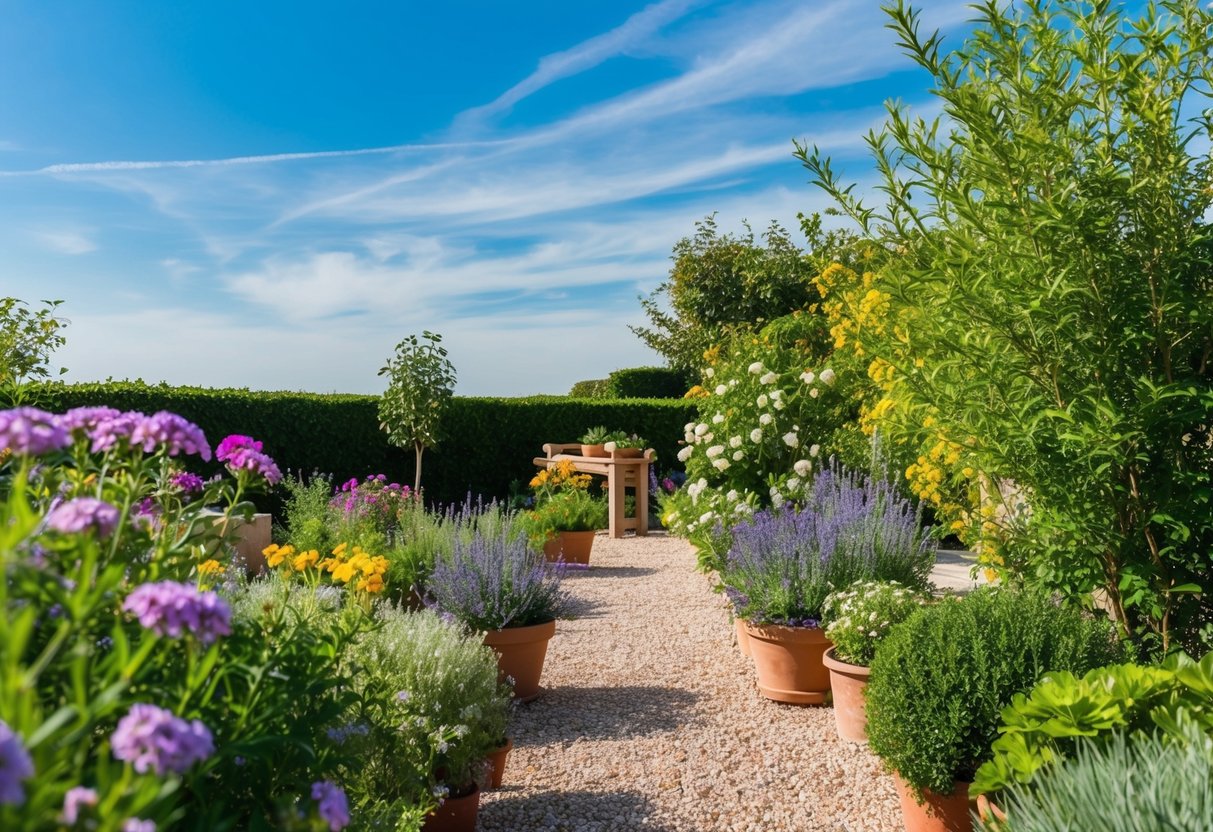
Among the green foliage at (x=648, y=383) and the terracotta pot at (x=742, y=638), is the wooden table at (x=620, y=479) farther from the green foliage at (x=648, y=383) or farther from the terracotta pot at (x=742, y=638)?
the green foliage at (x=648, y=383)

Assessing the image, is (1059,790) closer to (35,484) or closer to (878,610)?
(878,610)

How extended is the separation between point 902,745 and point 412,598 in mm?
3764

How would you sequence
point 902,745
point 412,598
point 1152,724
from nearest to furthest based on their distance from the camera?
point 1152,724 < point 902,745 < point 412,598

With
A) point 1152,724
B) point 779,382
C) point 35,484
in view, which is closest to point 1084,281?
point 1152,724

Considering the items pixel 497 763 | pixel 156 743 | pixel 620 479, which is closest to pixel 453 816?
pixel 497 763

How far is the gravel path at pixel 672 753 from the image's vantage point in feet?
10.6

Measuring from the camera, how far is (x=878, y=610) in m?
3.83

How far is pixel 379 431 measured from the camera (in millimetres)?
11242

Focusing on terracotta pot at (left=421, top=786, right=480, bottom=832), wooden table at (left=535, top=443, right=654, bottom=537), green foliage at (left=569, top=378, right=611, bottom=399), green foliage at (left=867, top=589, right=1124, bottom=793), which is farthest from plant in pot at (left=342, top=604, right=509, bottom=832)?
green foliage at (left=569, top=378, right=611, bottom=399)

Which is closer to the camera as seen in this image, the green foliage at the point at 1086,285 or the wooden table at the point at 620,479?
the green foliage at the point at 1086,285

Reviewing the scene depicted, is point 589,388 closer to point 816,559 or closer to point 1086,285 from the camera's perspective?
point 816,559

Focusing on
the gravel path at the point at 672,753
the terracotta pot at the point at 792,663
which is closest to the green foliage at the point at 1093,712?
the gravel path at the point at 672,753

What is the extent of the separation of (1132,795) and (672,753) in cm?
226

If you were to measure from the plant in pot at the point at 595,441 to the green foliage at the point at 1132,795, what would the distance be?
29.8 feet
